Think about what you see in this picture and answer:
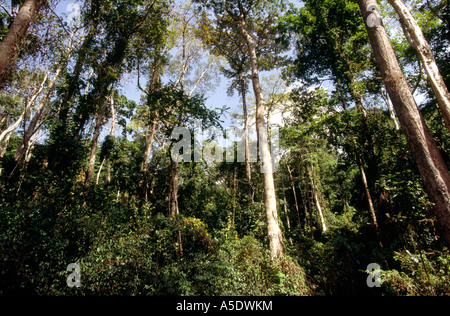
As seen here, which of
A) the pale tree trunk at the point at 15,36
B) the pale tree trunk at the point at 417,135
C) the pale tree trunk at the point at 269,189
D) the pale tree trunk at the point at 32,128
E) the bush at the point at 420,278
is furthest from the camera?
the pale tree trunk at the point at 32,128

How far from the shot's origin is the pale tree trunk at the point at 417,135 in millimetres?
3139

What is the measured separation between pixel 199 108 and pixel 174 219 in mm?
4568

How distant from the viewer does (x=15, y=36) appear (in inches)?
158

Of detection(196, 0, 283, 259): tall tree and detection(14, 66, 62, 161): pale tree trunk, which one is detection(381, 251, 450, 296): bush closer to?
detection(196, 0, 283, 259): tall tree

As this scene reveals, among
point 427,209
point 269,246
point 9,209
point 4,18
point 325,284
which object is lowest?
point 325,284

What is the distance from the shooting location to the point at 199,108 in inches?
305

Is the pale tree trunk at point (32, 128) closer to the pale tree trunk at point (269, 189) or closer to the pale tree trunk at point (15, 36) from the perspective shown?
the pale tree trunk at point (15, 36)

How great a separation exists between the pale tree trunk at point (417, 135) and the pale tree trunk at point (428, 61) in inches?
19.3

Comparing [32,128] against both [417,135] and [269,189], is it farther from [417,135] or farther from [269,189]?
[417,135]

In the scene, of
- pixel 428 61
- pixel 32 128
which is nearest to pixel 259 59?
pixel 428 61

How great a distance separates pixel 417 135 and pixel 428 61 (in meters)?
1.81

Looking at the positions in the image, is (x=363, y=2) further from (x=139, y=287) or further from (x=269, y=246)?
(x=139, y=287)

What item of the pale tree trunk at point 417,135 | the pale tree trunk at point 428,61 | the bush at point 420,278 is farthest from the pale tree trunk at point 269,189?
the pale tree trunk at point 428,61
